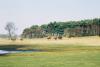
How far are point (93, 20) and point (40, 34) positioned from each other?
34.1 metres

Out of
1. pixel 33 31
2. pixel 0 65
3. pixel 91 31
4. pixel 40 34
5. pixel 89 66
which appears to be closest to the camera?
pixel 89 66

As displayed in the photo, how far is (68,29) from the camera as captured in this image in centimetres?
16912

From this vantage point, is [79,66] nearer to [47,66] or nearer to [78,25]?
[47,66]

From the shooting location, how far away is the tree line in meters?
155

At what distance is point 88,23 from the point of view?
16875 centimetres

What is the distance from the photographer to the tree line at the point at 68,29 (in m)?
155

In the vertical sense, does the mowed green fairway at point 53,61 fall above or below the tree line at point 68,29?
below

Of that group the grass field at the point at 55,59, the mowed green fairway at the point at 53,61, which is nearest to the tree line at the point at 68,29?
the grass field at the point at 55,59

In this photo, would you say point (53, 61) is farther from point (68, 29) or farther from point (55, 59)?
point (68, 29)

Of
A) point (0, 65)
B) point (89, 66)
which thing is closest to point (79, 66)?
point (89, 66)

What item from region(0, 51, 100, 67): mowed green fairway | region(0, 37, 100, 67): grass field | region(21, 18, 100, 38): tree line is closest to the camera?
region(0, 51, 100, 67): mowed green fairway

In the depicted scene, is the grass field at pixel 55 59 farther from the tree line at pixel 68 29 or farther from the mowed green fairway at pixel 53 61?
the tree line at pixel 68 29

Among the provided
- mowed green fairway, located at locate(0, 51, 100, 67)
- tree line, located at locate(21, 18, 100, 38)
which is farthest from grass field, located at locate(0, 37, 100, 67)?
tree line, located at locate(21, 18, 100, 38)

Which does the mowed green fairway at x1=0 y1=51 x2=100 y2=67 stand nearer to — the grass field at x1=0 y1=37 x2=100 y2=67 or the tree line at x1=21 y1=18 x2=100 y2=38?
the grass field at x1=0 y1=37 x2=100 y2=67
